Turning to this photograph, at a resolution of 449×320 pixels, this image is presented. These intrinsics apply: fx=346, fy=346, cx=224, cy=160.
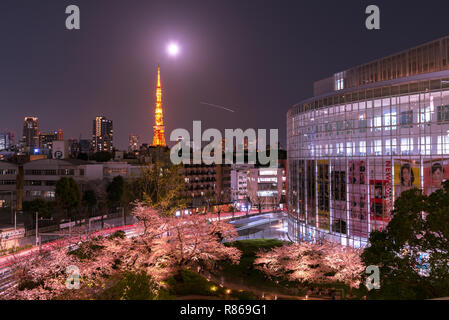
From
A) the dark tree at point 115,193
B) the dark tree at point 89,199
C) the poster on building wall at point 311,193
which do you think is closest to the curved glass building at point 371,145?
the poster on building wall at point 311,193

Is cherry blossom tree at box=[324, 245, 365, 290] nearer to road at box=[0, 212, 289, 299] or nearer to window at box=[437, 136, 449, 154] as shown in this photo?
window at box=[437, 136, 449, 154]

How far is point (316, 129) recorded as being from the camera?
34.4m

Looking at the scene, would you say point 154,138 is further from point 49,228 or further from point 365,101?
point 365,101

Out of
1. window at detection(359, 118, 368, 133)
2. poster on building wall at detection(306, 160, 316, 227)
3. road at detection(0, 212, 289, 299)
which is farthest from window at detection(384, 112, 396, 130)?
road at detection(0, 212, 289, 299)

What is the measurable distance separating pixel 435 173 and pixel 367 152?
17.4ft

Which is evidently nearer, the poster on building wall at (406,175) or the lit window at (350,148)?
the poster on building wall at (406,175)

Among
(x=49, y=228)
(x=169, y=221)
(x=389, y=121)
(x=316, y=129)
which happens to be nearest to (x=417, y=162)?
(x=389, y=121)

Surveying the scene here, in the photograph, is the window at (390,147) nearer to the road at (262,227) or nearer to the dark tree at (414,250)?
the dark tree at (414,250)

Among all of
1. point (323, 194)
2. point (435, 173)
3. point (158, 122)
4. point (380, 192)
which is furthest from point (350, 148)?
point (158, 122)

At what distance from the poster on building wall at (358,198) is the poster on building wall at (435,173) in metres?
4.61

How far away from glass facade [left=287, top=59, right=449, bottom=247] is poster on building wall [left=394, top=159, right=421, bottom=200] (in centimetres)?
7

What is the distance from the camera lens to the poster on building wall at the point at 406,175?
26.6 meters

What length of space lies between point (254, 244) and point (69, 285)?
2450 centimetres
